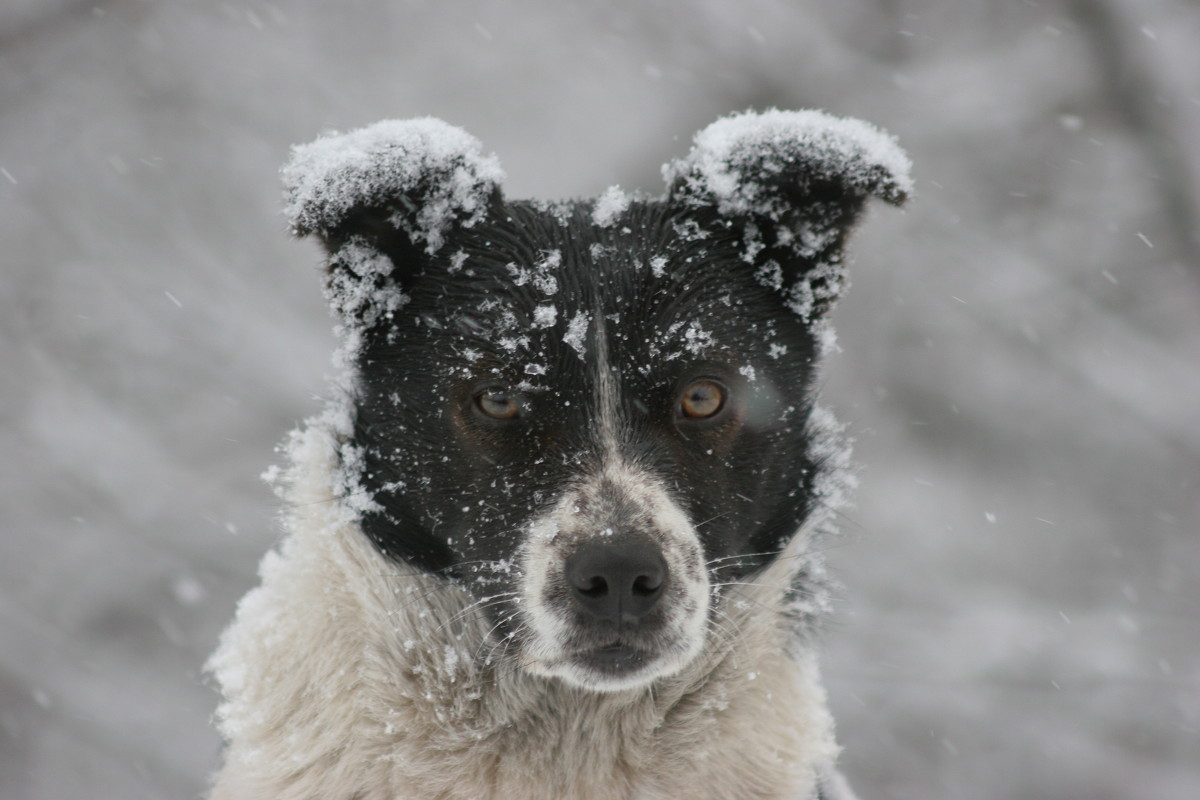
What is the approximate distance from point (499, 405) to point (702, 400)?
0.54 meters

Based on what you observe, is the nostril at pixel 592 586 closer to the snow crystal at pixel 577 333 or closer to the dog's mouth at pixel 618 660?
the dog's mouth at pixel 618 660

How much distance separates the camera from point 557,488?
8.76 feet

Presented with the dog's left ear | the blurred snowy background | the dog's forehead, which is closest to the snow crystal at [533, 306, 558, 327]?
the dog's forehead

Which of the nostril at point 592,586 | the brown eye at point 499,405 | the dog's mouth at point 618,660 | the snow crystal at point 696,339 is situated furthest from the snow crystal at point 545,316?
the dog's mouth at point 618,660

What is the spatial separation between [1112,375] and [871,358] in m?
1.53

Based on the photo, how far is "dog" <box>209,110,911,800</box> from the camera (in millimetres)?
2592

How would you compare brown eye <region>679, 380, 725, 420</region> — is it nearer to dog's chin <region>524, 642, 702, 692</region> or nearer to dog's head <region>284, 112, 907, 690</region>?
dog's head <region>284, 112, 907, 690</region>

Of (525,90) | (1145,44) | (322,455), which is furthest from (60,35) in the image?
(1145,44)

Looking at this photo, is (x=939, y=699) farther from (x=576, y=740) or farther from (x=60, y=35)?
(x=60, y=35)

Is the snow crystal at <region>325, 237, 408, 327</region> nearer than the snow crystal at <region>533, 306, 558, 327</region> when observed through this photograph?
No

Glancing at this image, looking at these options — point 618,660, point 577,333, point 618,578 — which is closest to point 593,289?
point 577,333

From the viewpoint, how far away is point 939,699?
742 cm

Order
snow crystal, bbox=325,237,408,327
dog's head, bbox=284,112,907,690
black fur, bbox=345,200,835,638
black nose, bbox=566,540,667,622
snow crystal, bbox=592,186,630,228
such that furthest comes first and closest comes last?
snow crystal, bbox=592,186,630,228 < snow crystal, bbox=325,237,408,327 < black fur, bbox=345,200,835,638 < dog's head, bbox=284,112,907,690 < black nose, bbox=566,540,667,622

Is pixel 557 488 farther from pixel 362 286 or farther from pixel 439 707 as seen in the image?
pixel 362 286
